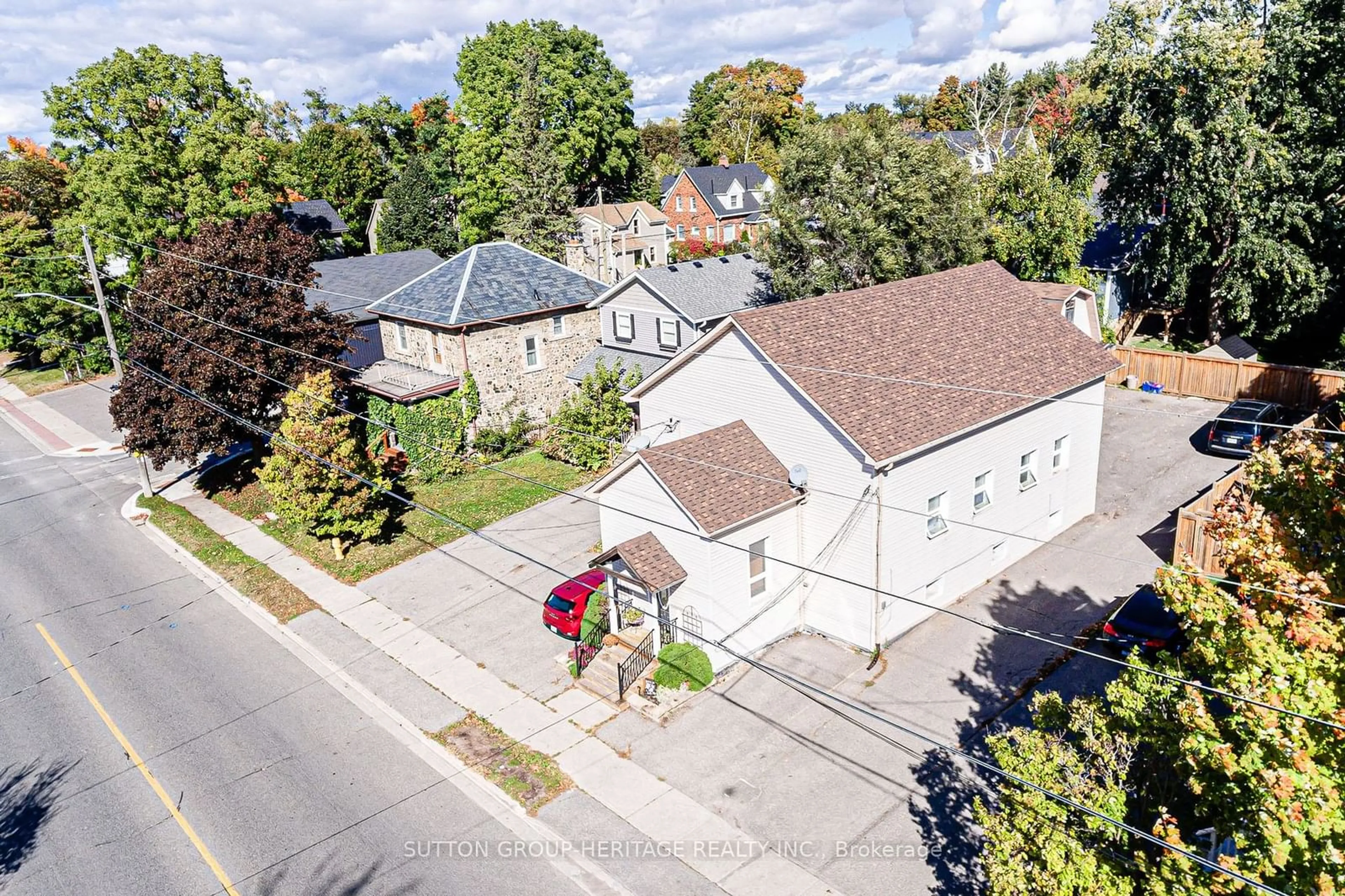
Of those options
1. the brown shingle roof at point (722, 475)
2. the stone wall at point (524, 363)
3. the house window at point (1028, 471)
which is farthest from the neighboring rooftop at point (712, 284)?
the brown shingle roof at point (722, 475)

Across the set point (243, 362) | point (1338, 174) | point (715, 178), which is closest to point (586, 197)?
point (715, 178)

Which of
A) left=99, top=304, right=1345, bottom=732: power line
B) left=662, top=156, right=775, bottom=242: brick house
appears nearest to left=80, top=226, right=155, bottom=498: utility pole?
left=99, top=304, right=1345, bottom=732: power line

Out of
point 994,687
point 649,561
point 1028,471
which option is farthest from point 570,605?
point 1028,471

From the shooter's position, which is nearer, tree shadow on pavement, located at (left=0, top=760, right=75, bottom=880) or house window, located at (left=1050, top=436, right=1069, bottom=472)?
tree shadow on pavement, located at (left=0, top=760, right=75, bottom=880)

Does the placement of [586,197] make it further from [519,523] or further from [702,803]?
[702,803]

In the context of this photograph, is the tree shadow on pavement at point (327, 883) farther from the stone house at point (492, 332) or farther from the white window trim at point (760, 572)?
the stone house at point (492, 332)

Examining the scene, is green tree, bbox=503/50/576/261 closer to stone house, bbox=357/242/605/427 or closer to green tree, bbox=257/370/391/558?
stone house, bbox=357/242/605/427

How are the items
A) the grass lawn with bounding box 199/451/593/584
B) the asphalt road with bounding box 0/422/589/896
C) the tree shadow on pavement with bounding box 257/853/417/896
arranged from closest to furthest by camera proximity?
the tree shadow on pavement with bounding box 257/853/417/896, the asphalt road with bounding box 0/422/589/896, the grass lawn with bounding box 199/451/593/584
